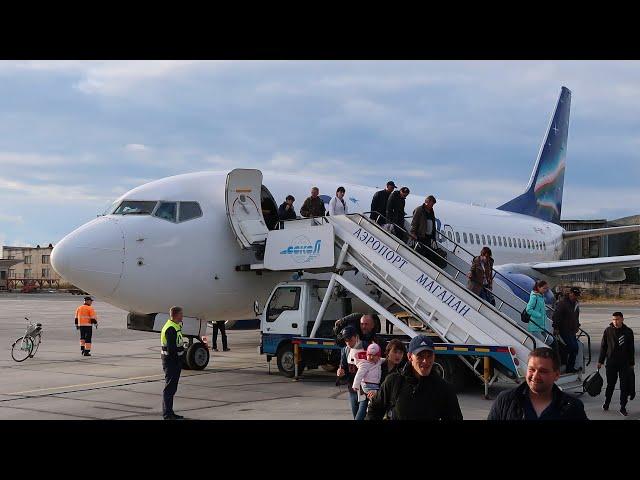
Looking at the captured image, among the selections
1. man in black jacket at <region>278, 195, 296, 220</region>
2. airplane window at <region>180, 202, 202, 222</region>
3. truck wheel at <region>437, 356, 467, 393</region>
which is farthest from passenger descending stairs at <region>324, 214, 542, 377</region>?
airplane window at <region>180, 202, 202, 222</region>

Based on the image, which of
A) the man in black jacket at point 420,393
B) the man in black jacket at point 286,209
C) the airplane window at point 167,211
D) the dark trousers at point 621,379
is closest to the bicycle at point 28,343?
the airplane window at point 167,211

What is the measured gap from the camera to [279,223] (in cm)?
1526

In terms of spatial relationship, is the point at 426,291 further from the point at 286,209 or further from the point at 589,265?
the point at 589,265

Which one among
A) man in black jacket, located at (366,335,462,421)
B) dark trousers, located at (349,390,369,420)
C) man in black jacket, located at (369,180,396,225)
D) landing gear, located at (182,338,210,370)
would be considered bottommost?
landing gear, located at (182,338,210,370)

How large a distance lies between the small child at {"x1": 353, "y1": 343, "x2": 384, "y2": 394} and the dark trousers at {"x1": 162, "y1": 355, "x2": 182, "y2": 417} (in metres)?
3.22

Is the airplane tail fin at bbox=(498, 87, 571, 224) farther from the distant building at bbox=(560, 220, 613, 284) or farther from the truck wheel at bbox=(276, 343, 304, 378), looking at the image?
the distant building at bbox=(560, 220, 613, 284)

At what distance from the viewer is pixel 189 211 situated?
577 inches

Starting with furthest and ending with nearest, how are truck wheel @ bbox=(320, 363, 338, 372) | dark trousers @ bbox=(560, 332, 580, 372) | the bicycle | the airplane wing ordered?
the airplane wing
the bicycle
truck wheel @ bbox=(320, 363, 338, 372)
dark trousers @ bbox=(560, 332, 580, 372)

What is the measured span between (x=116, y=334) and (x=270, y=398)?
16.7 meters

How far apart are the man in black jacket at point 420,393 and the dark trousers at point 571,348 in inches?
386

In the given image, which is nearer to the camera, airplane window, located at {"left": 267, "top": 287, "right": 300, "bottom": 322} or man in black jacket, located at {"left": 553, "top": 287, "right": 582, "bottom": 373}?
man in black jacket, located at {"left": 553, "top": 287, "right": 582, "bottom": 373}

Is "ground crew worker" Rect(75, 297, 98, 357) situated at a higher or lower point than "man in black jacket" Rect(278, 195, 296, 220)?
lower

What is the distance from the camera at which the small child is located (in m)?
7.48
